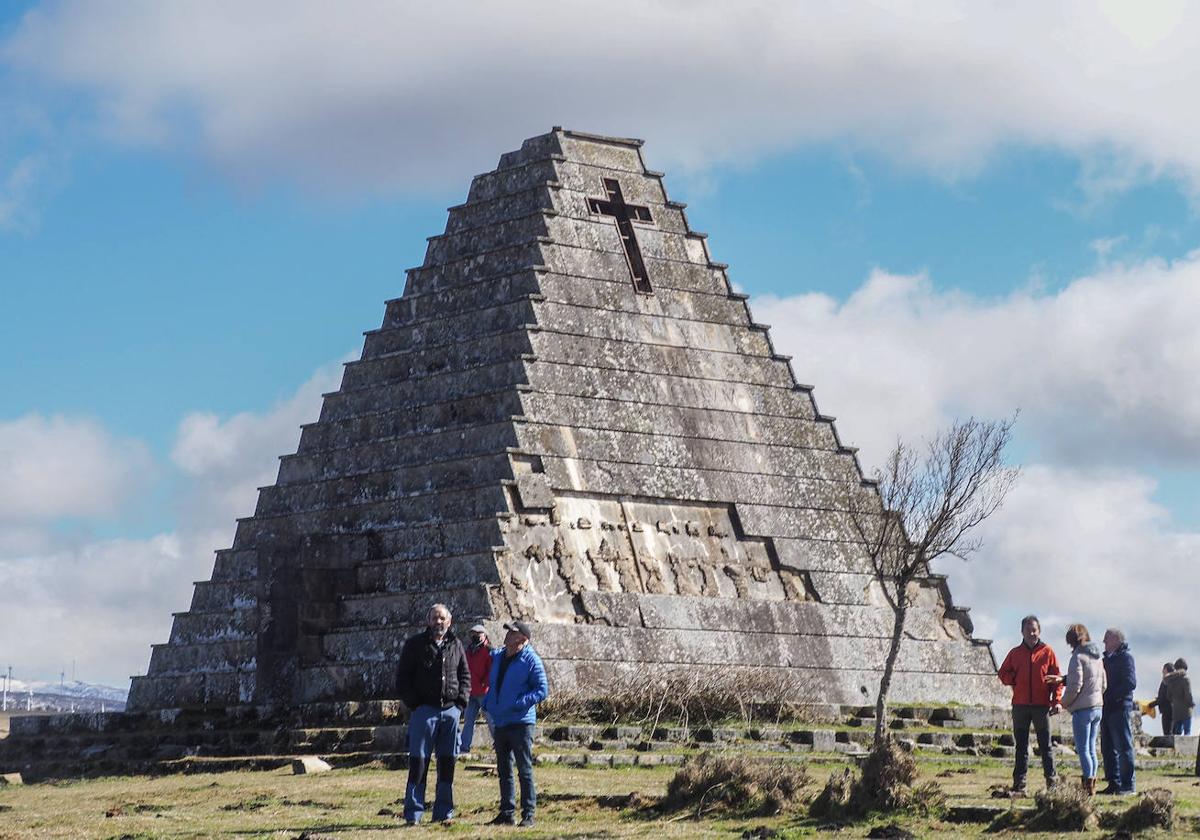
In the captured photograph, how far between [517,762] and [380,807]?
2780 mm

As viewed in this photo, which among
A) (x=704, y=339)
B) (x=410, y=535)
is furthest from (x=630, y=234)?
(x=410, y=535)

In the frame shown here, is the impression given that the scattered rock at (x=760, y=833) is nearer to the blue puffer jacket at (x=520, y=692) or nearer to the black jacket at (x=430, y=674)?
the blue puffer jacket at (x=520, y=692)

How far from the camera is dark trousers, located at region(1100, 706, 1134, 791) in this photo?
947 inches

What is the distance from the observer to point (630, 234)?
45.6 metres

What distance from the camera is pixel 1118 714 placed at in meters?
24.5

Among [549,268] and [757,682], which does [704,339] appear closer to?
[549,268]

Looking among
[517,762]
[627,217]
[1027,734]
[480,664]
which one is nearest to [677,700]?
[480,664]

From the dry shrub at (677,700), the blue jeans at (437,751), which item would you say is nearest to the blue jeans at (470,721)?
the dry shrub at (677,700)

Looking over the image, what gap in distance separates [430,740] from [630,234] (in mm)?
24151

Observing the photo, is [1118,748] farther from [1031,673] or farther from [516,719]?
[516,719]

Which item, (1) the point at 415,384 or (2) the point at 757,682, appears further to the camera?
(1) the point at 415,384

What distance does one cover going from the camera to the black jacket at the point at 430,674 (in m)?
22.6

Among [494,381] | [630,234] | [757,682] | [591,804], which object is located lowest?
[591,804]

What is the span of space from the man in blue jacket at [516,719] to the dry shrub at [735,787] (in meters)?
1.79
